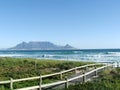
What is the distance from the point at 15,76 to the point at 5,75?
64.2 inches

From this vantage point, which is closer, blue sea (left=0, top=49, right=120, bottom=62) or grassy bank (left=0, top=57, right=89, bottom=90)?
grassy bank (left=0, top=57, right=89, bottom=90)

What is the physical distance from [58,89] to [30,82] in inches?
187

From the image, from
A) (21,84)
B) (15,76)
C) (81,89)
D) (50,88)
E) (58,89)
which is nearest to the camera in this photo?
(81,89)

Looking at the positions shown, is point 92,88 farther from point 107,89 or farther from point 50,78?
point 50,78

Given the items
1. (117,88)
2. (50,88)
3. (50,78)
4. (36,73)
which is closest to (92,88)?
(117,88)

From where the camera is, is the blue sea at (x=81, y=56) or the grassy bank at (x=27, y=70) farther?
the blue sea at (x=81, y=56)

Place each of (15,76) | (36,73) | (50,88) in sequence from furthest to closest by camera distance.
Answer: (36,73) → (15,76) → (50,88)

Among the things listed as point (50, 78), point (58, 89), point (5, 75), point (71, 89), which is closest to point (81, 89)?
point (71, 89)

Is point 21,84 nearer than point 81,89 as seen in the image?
No

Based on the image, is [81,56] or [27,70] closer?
[27,70]

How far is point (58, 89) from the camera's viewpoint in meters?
17.3

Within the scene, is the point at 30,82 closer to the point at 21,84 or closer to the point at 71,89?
the point at 21,84

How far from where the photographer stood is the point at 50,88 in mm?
18453

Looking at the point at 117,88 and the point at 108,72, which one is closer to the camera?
the point at 117,88
